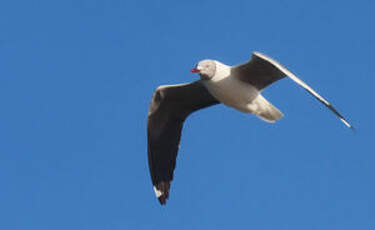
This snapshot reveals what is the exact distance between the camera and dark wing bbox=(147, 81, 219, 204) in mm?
11562

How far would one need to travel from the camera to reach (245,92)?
1069 cm

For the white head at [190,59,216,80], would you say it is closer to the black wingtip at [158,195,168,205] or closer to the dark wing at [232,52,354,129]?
the dark wing at [232,52,354,129]

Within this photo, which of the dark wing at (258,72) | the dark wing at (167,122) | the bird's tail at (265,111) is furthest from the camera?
the dark wing at (167,122)

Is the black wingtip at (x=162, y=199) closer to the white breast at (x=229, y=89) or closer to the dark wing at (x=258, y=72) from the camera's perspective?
the white breast at (x=229, y=89)

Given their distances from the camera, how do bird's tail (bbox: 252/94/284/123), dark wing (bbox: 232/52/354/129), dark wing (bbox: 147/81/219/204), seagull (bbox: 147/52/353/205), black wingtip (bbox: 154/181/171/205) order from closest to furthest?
dark wing (bbox: 232/52/354/129) → seagull (bbox: 147/52/353/205) → bird's tail (bbox: 252/94/284/123) → dark wing (bbox: 147/81/219/204) → black wingtip (bbox: 154/181/171/205)

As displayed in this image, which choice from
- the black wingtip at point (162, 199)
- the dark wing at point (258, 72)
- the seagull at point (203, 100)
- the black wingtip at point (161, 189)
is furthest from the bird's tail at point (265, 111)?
the black wingtip at point (162, 199)

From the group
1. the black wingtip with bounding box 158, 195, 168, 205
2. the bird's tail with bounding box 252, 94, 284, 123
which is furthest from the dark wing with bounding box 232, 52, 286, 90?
the black wingtip with bounding box 158, 195, 168, 205

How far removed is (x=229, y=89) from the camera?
1059cm

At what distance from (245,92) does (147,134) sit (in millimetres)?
2090

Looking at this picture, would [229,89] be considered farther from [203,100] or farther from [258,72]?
[203,100]

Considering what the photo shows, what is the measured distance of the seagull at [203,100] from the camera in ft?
34.7

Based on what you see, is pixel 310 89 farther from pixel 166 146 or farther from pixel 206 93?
pixel 166 146

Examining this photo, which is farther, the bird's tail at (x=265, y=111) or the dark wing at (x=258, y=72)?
the bird's tail at (x=265, y=111)

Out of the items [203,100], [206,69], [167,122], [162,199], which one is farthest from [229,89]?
[162,199]
